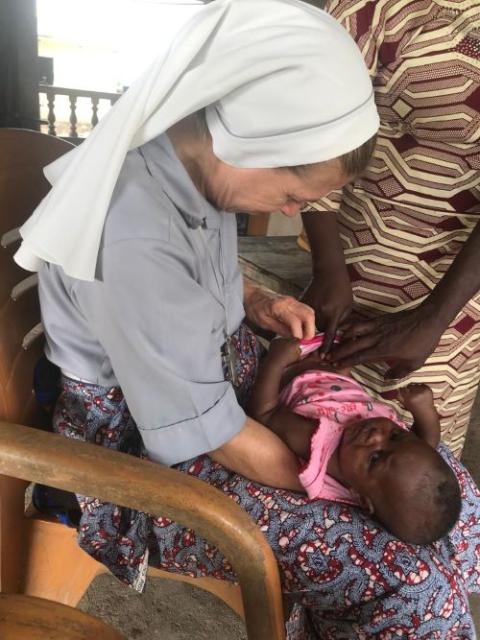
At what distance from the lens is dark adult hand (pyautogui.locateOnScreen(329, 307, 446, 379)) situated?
5.06 feet

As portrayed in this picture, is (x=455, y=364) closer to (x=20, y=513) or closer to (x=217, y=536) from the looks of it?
(x=217, y=536)

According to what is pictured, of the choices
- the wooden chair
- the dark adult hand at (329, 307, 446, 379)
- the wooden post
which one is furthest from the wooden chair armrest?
the wooden post

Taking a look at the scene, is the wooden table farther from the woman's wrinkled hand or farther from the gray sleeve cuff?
the gray sleeve cuff

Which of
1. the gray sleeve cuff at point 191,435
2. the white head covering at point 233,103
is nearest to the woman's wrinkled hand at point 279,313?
the gray sleeve cuff at point 191,435

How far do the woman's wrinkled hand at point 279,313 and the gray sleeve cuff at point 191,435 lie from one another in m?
0.40

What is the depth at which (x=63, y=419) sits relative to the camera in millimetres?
1340

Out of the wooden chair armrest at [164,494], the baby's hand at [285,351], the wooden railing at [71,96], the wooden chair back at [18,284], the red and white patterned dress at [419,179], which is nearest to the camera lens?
the wooden chair armrest at [164,494]

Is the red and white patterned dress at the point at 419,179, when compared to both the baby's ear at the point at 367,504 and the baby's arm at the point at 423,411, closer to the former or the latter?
the baby's arm at the point at 423,411

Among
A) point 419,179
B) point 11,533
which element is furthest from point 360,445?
point 11,533

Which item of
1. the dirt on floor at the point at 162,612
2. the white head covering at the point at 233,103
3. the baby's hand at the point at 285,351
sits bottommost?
the dirt on floor at the point at 162,612

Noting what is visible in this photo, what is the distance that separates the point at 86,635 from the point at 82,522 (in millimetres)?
320

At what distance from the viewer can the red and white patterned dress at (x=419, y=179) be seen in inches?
54.1

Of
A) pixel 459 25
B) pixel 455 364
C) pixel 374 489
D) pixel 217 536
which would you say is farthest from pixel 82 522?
pixel 459 25

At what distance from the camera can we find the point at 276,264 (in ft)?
6.88
